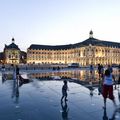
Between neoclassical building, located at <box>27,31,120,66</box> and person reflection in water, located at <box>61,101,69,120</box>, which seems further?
neoclassical building, located at <box>27,31,120,66</box>

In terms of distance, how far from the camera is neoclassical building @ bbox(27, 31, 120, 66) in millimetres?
126562

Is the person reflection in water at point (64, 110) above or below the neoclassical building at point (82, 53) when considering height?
below

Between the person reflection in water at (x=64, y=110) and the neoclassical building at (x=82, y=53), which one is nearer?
the person reflection in water at (x=64, y=110)

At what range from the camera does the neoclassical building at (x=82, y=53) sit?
127 m

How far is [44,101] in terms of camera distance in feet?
36.3

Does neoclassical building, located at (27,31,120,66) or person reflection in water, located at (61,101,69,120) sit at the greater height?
neoclassical building, located at (27,31,120,66)

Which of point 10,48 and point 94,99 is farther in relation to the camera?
point 10,48

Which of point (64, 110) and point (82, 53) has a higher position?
point (82, 53)

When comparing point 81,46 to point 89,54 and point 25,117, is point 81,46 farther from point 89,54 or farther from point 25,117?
point 25,117

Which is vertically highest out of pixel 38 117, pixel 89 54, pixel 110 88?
pixel 89 54

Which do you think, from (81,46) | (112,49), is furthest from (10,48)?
(112,49)

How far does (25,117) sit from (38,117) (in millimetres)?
490

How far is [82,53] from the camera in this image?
5207 inches

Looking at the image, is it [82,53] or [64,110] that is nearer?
[64,110]
